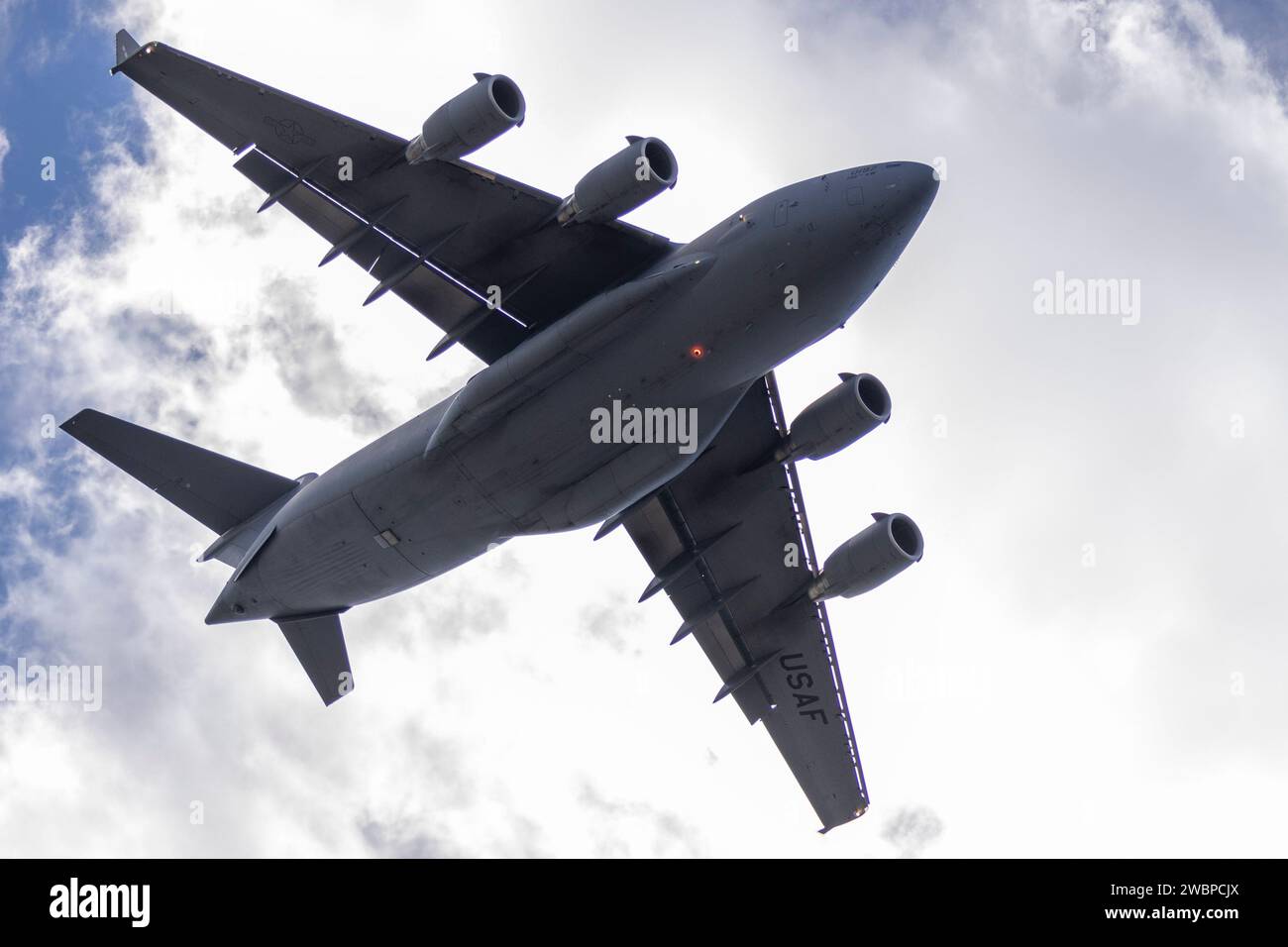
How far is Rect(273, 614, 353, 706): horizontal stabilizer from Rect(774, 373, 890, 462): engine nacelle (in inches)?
468

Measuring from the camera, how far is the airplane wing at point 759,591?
31016 mm

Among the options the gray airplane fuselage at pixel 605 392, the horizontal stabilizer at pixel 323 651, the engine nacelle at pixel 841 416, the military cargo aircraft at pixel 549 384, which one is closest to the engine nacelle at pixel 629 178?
the military cargo aircraft at pixel 549 384

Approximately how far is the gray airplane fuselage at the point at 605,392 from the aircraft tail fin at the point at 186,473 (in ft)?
10.2

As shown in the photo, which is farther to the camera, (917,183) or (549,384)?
(549,384)

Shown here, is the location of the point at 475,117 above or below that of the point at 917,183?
above

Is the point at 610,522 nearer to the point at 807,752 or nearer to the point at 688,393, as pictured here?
the point at 688,393

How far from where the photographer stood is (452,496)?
27.0 m

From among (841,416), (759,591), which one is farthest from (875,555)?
(759,591)

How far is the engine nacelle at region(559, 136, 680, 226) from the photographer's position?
24.5 m

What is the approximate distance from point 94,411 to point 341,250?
330 inches

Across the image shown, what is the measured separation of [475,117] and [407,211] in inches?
148

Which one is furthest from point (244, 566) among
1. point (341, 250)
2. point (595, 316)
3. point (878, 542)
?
point (878, 542)

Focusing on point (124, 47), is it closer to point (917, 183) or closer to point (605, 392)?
point (605, 392)

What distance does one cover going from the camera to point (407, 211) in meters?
27.2
